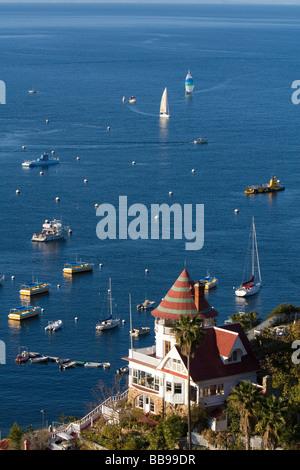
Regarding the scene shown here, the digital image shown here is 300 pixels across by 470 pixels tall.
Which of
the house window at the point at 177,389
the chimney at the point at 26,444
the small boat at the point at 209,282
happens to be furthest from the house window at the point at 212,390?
the small boat at the point at 209,282

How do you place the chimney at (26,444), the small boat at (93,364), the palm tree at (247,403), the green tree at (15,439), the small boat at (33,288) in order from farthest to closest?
the small boat at (33,288)
the small boat at (93,364)
the green tree at (15,439)
the chimney at (26,444)
the palm tree at (247,403)

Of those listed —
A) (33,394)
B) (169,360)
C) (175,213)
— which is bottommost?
(33,394)

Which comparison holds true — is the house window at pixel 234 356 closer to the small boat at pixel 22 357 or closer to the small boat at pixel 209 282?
the small boat at pixel 22 357

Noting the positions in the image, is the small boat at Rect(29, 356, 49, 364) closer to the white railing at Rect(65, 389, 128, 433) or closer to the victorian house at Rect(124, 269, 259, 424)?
the white railing at Rect(65, 389, 128, 433)

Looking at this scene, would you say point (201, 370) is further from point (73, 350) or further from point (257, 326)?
point (73, 350)
